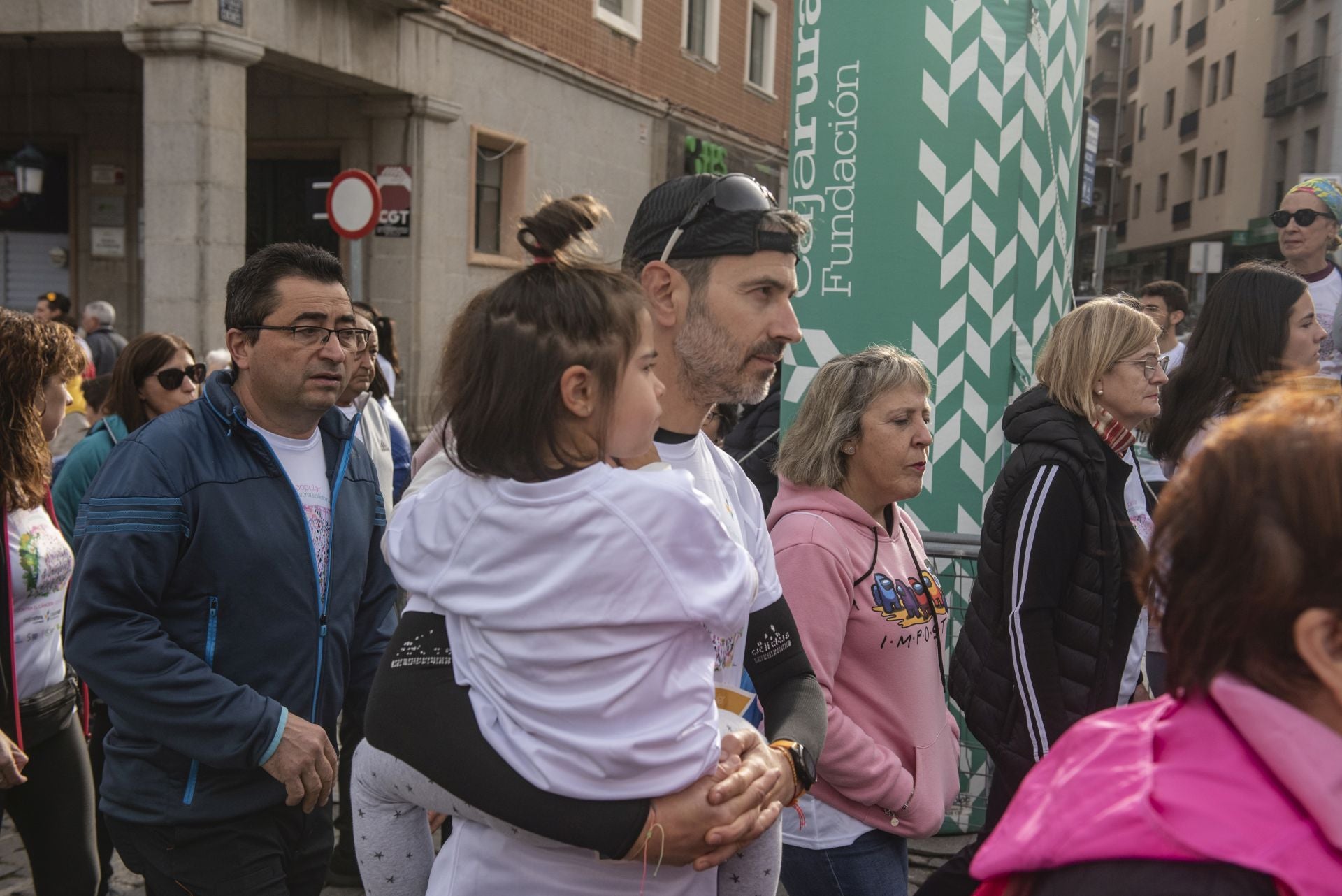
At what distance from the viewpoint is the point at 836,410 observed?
3264 mm

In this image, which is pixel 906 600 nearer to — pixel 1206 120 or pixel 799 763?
pixel 799 763

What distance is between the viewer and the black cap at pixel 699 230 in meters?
2.34

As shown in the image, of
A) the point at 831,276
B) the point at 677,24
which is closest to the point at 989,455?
the point at 831,276

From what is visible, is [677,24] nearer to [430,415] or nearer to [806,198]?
[806,198]

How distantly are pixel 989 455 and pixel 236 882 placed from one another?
11.3 feet

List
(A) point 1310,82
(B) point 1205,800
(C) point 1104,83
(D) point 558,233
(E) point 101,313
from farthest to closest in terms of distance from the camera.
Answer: (C) point 1104,83 < (A) point 1310,82 < (E) point 101,313 < (D) point 558,233 < (B) point 1205,800

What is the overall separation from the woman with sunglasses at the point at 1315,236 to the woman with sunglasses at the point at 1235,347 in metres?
2.19

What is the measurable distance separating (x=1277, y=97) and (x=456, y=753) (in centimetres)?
4669

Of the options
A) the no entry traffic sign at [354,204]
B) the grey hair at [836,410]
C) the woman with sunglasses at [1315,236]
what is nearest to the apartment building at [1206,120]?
the no entry traffic sign at [354,204]

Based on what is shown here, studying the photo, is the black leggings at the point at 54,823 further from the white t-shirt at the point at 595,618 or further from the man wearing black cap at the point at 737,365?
the white t-shirt at the point at 595,618

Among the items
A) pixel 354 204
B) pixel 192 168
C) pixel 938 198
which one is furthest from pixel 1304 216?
pixel 192 168

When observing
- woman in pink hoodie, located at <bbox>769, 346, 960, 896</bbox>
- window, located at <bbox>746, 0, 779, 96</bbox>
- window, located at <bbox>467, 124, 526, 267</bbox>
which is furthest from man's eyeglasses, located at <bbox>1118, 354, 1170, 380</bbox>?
window, located at <bbox>746, 0, 779, 96</bbox>

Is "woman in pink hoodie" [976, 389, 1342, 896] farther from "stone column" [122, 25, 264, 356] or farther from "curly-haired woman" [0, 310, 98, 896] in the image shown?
"stone column" [122, 25, 264, 356]

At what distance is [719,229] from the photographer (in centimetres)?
234
